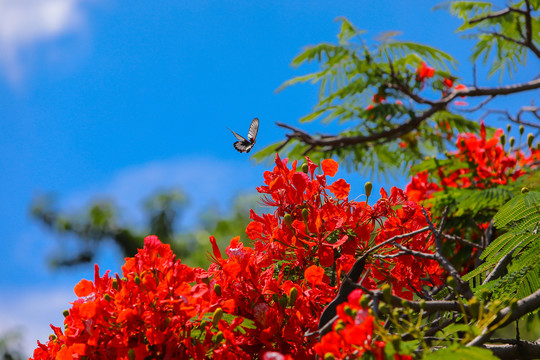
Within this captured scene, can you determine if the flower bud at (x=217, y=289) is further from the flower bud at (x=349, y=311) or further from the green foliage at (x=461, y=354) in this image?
the green foliage at (x=461, y=354)

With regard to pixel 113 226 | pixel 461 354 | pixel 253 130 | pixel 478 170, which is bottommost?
pixel 461 354

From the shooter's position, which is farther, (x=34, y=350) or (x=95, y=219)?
(x=95, y=219)

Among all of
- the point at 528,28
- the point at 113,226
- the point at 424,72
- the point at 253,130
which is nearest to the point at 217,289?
the point at 253,130

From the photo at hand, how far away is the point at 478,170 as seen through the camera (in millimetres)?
3092

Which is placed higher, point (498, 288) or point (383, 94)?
point (383, 94)

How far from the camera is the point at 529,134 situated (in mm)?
3045

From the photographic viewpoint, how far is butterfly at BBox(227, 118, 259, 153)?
2205 mm

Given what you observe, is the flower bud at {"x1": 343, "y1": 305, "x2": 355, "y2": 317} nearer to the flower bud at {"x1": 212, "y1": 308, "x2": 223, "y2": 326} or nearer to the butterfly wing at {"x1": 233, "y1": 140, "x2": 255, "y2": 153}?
the flower bud at {"x1": 212, "y1": 308, "x2": 223, "y2": 326}

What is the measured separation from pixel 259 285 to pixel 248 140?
0.99m

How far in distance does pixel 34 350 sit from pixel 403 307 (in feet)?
3.92

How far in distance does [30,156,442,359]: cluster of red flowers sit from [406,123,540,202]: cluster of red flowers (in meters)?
1.64

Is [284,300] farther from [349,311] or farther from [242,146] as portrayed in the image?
[242,146]

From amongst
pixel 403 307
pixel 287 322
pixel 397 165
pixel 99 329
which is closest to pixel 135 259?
pixel 99 329

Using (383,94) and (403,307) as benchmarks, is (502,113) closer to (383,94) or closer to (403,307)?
(383,94)
